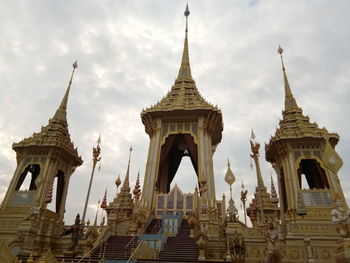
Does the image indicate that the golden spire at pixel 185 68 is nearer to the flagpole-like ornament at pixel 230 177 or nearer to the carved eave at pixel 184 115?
the carved eave at pixel 184 115

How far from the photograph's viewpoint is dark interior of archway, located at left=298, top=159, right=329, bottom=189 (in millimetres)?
22055

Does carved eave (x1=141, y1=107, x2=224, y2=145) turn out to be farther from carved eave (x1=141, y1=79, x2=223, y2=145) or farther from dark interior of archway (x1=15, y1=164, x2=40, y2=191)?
dark interior of archway (x1=15, y1=164, x2=40, y2=191)

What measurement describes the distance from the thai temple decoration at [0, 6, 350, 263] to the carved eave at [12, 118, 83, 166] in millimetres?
96

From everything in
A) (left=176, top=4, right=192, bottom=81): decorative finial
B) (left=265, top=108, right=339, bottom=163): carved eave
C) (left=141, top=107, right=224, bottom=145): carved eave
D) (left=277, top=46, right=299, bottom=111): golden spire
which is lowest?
(left=265, top=108, right=339, bottom=163): carved eave

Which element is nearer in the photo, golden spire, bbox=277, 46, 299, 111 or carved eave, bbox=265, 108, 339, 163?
carved eave, bbox=265, 108, 339, 163

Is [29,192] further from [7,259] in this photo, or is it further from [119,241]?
[7,259]

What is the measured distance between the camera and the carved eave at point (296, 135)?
882 inches

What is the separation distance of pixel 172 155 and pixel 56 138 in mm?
12286

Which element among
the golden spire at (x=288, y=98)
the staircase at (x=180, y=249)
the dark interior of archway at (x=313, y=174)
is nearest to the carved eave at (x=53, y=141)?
the staircase at (x=180, y=249)

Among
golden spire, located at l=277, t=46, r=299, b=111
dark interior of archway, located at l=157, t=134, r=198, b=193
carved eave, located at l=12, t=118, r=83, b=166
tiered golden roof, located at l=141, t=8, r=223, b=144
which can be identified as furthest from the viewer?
golden spire, located at l=277, t=46, r=299, b=111

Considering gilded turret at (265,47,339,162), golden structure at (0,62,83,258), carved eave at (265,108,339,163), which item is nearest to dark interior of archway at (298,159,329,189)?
carved eave at (265,108,339,163)

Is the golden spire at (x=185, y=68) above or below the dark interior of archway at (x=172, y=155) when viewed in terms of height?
above

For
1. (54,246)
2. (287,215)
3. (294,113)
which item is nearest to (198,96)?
(294,113)

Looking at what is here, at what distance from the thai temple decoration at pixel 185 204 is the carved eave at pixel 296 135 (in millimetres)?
82
